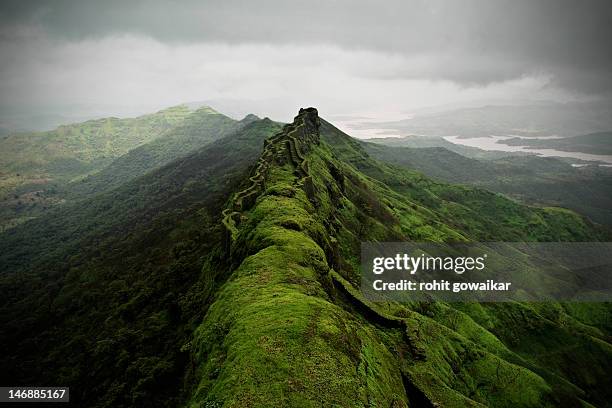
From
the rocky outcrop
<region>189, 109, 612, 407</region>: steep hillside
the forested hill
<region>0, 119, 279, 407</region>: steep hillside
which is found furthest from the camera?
the rocky outcrop

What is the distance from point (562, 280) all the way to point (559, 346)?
2603 inches

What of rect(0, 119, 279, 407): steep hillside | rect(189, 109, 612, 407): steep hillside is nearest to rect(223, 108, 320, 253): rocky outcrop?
rect(189, 109, 612, 407): steep hillside

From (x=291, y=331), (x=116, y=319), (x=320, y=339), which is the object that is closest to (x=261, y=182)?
(x=116, y=319)

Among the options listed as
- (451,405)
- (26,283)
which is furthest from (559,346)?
(26,283)

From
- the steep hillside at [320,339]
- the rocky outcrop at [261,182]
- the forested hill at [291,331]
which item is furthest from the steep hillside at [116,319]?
the steep hillside at [320,339]

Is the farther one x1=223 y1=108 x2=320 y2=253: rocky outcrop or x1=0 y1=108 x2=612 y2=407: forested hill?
x1=223 y1=108 x2=320 y2=253: rocky outcrop

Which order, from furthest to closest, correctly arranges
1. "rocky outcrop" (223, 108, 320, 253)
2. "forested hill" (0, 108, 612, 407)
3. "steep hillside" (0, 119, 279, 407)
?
"rocky outcrop" (223, 108, 320, 253) < "steep hillside" (0, 119, 279, 407) < "forested hill" (0, 108, 612, 407)

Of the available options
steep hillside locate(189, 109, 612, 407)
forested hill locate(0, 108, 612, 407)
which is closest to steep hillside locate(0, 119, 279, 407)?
forested hill locate(0, 108, 612, 407)

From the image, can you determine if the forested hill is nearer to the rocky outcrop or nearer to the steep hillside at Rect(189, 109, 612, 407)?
the steep hillside at Rect(189, 109, 612, 407)

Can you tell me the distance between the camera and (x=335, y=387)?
17.3 meters

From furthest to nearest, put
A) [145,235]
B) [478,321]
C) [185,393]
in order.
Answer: [145,235], [478,321], [185,393]

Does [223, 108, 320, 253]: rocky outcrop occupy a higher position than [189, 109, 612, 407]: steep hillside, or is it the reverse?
[223, 108, 320, 253]: rocky outcrop

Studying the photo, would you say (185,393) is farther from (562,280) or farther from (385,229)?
(562,280)

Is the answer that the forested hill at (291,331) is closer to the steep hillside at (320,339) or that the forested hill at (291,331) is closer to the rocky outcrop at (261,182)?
the steep hillside at (320,339)
